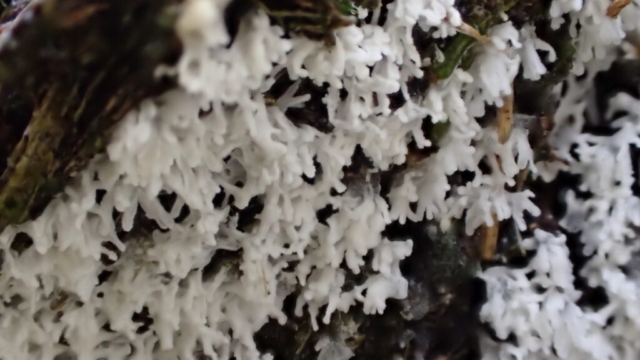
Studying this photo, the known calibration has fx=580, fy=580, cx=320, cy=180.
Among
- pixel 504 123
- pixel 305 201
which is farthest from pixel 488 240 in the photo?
pixel 305 201

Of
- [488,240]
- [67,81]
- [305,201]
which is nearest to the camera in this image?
[67,81]

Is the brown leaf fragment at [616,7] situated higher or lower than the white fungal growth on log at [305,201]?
higher

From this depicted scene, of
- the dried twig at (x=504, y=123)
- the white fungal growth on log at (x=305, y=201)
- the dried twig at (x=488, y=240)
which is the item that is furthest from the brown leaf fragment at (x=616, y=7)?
the dried twig at (x=488, y=240)

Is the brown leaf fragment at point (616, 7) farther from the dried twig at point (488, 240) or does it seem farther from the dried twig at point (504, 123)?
the dried twig at point (488, 240)

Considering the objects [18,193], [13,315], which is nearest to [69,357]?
[13,315]

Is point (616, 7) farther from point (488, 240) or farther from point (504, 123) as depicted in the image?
point (488, 240)

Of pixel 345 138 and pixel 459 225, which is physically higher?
pixel 345 138

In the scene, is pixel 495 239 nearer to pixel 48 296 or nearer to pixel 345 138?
pixel 345 138

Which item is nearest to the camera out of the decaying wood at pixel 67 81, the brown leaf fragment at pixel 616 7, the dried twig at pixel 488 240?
the decaying wood at pixel 67 81

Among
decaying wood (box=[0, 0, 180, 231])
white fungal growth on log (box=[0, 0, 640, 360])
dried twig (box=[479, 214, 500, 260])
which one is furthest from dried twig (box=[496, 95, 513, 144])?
decaying wood (box=[0, 0, 180, 231])

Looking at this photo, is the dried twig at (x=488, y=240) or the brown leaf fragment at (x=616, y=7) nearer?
the brown leaf fragment at (x=616, y=7)

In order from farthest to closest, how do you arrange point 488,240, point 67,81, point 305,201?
1. point 488,240
2. point 305,201
3. point 67,81
